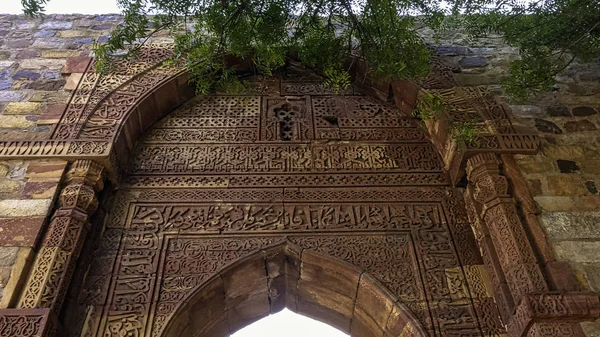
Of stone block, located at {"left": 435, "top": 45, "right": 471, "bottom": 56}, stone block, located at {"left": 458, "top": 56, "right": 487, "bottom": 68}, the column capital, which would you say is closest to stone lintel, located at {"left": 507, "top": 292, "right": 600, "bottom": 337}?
stone block, located at {"left": 458, "top": 56, "right": 487, "bottom": 68}

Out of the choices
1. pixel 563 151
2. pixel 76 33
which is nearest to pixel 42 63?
pixel 76 33

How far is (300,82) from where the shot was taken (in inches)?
216

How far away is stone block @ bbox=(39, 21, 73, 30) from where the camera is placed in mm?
5482

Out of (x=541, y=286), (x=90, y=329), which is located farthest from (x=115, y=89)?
(x=541, y=286)

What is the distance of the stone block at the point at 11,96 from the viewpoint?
4582 millimetres

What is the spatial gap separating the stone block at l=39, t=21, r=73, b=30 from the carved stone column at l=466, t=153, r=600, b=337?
4.34 metres

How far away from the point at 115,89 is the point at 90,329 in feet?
A: 7.48

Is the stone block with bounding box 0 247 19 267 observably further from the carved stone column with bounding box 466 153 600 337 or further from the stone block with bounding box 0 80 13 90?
the carved stone column with bounding box 466 153 600 337

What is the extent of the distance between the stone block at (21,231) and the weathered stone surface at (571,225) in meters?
3.50

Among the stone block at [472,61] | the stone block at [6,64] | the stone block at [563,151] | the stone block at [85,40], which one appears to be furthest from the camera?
the stone block at [85,40]

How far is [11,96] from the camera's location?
4.61m

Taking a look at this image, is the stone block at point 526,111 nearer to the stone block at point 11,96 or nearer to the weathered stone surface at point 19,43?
the stone block at point 11,96

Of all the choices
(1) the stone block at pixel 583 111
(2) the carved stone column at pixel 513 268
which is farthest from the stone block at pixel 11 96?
(1) the stone block at pixel 583 111

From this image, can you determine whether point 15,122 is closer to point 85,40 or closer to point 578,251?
point 85,40
